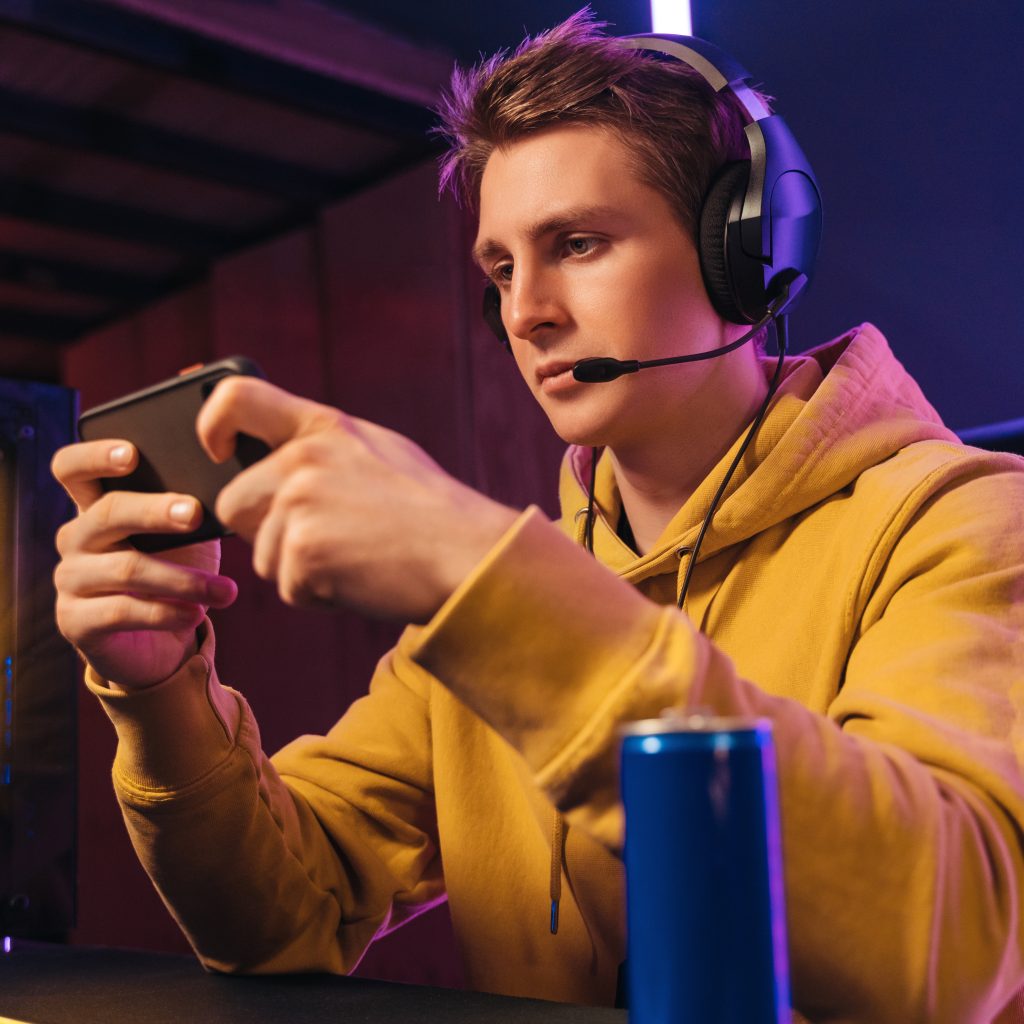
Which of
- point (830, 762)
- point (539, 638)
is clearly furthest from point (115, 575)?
point (830, 762)

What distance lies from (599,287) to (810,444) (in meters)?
0.24

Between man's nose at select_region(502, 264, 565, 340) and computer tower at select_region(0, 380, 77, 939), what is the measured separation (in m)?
0.47

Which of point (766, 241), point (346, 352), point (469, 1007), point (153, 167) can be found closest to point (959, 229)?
point (766, 241)

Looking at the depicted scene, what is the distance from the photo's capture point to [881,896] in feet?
2.01

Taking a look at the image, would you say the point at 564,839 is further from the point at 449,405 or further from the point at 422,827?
the point at 449,405

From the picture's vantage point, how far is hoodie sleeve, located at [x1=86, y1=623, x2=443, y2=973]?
0.96 meters

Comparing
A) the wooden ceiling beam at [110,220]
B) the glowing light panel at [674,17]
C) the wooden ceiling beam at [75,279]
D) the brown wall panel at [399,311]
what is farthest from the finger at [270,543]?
the wooden ceiling beam at [75,279]

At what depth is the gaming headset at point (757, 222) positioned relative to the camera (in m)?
1.06

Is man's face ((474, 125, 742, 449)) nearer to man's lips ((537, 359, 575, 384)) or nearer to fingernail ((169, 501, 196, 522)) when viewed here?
man's lips ((537, 359, 575, 384))

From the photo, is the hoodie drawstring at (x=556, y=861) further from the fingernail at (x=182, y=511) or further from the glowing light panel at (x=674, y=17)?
the glowing light panel at (x=674, y=17)

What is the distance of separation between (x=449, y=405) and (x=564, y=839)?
1924 millimetres

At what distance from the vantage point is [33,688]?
1111 mm

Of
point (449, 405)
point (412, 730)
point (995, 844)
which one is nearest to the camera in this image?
point (995, 844)

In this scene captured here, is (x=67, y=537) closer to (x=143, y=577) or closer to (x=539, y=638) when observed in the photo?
(x=143, y=577)
